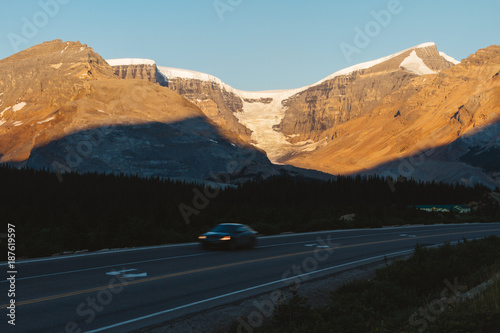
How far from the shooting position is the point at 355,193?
394 ft

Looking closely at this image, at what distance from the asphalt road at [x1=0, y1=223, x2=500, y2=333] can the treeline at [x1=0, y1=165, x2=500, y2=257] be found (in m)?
4.41

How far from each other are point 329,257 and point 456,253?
15.9 feet

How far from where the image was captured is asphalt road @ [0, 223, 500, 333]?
9.44 m

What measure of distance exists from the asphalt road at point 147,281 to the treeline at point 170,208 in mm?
4412

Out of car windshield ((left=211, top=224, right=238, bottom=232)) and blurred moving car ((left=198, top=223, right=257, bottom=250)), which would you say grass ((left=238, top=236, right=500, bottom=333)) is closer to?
blurred moving car ((left=198, top=223, right=257, bottom=250))

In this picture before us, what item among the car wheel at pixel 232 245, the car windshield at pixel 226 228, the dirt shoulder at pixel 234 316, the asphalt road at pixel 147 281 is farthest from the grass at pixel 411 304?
the car windshield at pixel 226 228

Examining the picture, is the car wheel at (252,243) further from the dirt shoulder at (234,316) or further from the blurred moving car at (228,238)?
the dirt shoulder at (234,316)

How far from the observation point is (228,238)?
2150cm

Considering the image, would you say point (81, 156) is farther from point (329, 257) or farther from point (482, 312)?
point (482, 312)

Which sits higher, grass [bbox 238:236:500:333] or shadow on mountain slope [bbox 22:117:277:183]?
shadow on mountain slope [bbox 22:117:277:183]

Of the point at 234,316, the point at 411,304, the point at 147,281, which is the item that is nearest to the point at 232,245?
the point at 147,281

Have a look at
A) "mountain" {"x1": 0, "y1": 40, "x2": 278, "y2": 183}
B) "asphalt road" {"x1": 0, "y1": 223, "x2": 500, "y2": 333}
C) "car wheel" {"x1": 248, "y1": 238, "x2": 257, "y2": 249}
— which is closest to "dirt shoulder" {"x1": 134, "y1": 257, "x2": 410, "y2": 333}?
"asphalt road" {"x1": 0, "y1": 223, "x2": 500, "y2": 333}

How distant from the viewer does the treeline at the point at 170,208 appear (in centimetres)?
2481

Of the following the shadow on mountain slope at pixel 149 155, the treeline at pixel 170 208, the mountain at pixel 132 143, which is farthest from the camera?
the mountain at pixel 132 143
